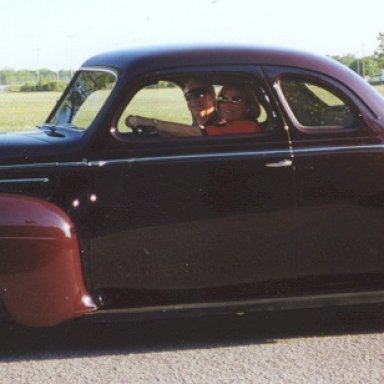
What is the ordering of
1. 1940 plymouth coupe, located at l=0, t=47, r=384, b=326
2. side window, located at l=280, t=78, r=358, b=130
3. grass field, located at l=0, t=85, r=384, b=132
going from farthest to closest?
grass field, located at l=0, t=85, r=384, b=132
side window, located at l=280, t=78, r=358, b=130
1940 plymouth coupe, located at l=0, t=47, r=384, b=326

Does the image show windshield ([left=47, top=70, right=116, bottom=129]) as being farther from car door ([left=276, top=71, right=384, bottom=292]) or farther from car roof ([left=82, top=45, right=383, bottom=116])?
car door ([left=276, top=71, right=384, bottom=292])

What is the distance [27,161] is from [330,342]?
2035 millimetres

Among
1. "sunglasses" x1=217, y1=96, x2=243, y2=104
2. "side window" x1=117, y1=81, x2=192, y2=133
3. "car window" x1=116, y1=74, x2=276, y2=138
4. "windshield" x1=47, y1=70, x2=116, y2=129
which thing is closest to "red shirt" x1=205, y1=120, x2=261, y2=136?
"car window" x1=116, y1=74, x2=276, y2=138

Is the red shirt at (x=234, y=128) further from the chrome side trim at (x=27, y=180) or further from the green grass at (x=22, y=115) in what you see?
the green grass at (x=22, y=115)

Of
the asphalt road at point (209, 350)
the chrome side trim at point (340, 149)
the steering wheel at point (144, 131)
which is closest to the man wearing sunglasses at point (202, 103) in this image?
the steering wheel at point (144, 131)

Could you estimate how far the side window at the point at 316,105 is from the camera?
4457 mm

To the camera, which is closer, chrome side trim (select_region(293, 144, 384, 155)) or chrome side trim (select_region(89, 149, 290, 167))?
chrome side trim (select_region(89, 149, 290, 167))

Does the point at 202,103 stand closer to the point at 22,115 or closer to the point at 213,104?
the point at 213,104

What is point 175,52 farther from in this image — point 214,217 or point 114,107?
point 214,217

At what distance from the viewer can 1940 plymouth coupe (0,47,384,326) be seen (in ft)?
13.5

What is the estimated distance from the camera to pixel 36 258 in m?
4.03

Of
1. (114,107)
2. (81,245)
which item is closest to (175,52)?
(114,107)

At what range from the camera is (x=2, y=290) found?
4.07m

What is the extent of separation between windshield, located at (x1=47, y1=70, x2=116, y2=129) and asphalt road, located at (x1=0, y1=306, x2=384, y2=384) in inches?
51.8
